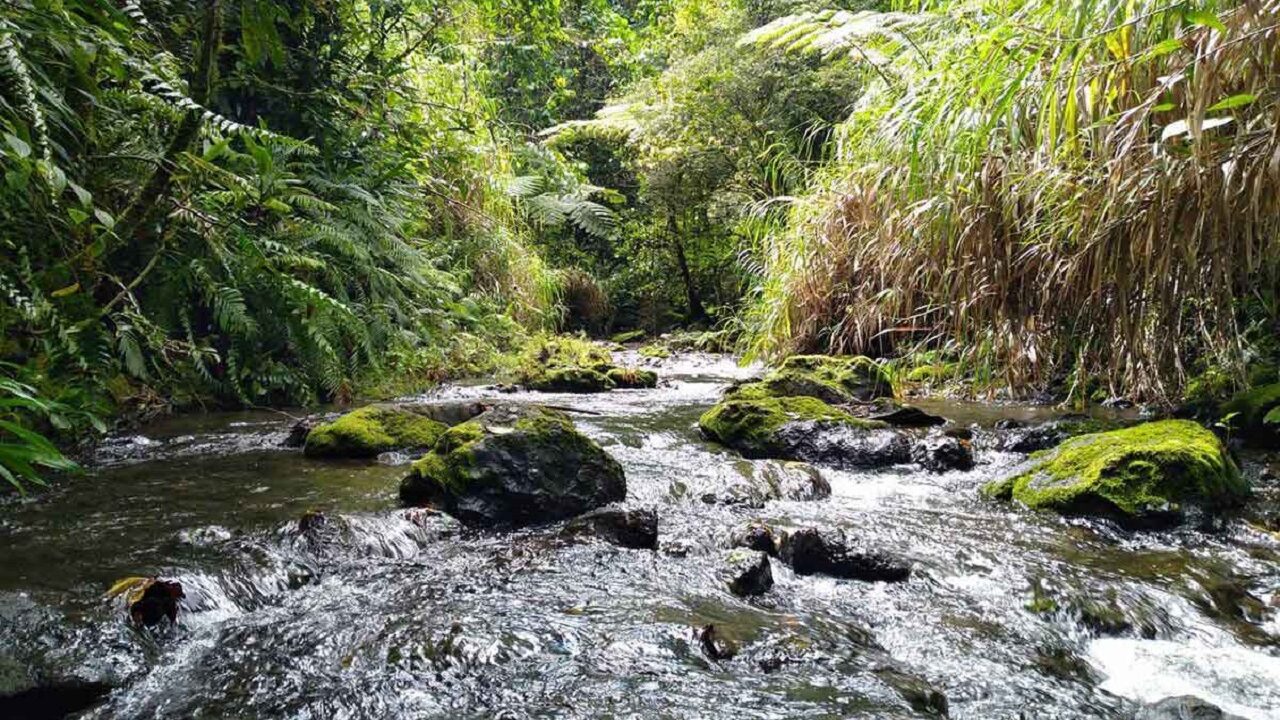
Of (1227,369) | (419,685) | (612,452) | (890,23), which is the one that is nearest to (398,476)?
(612,452)

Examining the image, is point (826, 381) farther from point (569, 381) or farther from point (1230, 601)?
point (1230, 601)

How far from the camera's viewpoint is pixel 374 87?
5.38m

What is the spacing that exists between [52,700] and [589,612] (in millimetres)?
1287

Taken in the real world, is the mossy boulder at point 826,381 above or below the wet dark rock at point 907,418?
above

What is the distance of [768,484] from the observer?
3.70 m

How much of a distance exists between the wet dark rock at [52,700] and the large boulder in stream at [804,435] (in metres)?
3.22

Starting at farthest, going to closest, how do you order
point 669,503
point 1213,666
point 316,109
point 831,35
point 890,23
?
point 831,35 → point 890,23 → point 316,109 → point 669,503 → point 1213,666

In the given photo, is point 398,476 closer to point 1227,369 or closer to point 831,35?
point 1227,369

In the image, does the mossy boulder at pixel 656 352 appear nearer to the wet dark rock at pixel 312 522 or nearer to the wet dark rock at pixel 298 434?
the wet dark rock at pixel 298 434

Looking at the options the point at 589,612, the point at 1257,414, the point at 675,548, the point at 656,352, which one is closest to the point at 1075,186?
the point at 1257,414

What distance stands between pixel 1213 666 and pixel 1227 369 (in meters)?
2.85

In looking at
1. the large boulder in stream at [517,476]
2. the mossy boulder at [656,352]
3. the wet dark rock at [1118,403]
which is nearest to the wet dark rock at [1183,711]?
the large boulder in stream at [517,476]

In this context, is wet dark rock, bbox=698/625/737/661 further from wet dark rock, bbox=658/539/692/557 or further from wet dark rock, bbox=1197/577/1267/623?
wet dark rock, bbox=1197/577/1267/623

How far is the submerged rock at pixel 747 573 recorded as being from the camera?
8.36ft
